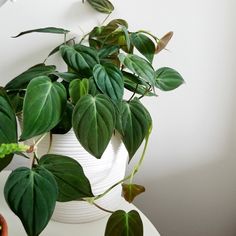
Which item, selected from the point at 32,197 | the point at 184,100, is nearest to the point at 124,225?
the point at 32,197

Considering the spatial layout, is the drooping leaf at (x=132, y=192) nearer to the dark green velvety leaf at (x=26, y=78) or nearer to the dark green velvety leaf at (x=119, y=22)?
the dark green velvety leaf at (x=26, y=78)

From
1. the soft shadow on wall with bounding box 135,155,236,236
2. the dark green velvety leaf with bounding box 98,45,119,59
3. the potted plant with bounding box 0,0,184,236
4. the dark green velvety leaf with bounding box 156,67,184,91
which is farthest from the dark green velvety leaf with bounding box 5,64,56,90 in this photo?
the soft shadow on wall with bounding box 135,155,236,236

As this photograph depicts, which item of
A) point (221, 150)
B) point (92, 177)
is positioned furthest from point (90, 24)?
point (221, 150)

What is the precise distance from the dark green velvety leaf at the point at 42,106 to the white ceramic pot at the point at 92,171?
0.10 meters

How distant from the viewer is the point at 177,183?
1.19 meters

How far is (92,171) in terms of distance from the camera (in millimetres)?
720

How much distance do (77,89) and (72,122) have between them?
0.29 ft

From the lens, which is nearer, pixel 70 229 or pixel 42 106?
pixel 42 106

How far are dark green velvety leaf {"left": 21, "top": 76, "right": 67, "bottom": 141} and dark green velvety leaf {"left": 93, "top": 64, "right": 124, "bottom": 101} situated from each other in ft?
0.24

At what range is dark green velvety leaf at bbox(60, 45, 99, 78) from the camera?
0.69m

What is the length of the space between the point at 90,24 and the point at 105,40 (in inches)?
6.0

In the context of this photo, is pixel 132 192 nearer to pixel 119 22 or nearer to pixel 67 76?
pixel 67 76

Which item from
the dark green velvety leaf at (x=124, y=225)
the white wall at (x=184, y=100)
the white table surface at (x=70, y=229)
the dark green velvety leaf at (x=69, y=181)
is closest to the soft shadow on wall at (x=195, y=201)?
the white wall at (x=184, y=100)

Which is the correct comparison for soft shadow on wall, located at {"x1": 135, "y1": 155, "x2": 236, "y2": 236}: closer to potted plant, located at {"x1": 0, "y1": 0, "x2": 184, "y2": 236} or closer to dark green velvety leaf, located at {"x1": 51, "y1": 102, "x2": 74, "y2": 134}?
potted plant, located at {"x1": 0, "y1": 0, "x2": 184, "y2": 236}
